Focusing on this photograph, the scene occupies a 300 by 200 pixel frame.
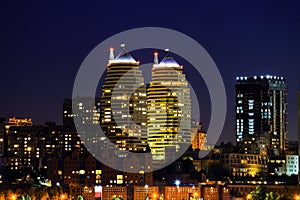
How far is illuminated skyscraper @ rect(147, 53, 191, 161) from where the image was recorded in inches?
3720

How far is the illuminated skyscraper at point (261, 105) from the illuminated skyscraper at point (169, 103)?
32.9 feet

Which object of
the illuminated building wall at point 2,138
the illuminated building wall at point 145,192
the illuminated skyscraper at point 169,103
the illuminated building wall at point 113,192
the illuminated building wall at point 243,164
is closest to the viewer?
the illuminated building wall at point 145,192

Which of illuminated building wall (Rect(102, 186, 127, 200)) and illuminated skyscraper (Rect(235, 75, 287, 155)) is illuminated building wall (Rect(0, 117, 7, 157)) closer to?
illuminated skyscraper (Rect(235, 75, 287, 155))

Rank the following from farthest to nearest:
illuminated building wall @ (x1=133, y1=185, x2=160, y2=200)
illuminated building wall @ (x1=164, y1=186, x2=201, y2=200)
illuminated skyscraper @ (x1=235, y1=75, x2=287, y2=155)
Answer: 1. illuminated skyscraper @ (x1=235, y1=75, x2=287, y2=155)
2. illuminated building wall @ (x1=133, y1=185, x2=160, y2=200)
3. illuminated building wall @ (x1=164, y1=186, x2=201, y2=200)

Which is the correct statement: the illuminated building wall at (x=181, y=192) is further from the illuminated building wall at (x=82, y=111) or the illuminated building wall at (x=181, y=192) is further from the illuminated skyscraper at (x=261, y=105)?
the illuminated skyscraper at (x=261, y=105)

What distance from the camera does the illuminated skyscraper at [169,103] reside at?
94500 mm

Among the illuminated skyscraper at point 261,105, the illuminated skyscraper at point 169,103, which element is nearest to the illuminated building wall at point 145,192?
the illuminated skyscraper at point 169,103

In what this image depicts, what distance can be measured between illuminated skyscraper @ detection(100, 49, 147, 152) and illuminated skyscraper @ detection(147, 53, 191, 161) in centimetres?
92

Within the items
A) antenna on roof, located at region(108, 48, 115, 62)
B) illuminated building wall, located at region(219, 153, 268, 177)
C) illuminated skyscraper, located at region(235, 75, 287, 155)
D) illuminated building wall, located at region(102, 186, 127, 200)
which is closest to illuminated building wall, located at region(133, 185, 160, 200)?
illuminated building wall, located at region(102, 186, 127, 200)

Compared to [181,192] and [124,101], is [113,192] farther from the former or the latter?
[124,101]

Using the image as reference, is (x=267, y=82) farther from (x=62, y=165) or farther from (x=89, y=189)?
(x=89, y=189)

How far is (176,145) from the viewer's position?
9150 cm

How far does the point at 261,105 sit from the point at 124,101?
17393 mm

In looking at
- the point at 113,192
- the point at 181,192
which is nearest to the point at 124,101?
the point at 113,192
